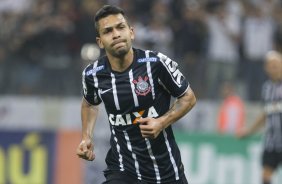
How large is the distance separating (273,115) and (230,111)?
7.56ft

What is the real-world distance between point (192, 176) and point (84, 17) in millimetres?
3314

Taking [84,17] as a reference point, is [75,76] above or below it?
below

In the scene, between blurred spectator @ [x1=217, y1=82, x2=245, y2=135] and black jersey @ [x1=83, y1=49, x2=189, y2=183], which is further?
blurred spectator @ [x1=217, y1=82, x2=245, y2=135]

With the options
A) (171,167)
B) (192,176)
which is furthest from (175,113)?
(192,176)

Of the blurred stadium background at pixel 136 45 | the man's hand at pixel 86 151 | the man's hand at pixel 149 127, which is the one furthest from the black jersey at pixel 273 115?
the man's hand at pixel 149 127

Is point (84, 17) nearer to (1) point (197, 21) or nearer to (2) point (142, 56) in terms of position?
(1) point (197, 21)

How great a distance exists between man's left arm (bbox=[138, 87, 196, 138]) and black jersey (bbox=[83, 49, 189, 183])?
0.06 meters

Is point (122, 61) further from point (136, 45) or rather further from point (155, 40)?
point (155, 40)

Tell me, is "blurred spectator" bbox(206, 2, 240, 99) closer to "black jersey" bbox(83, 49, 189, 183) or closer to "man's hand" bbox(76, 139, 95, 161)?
"black jersey" bbox(83, 49, 189, 183)

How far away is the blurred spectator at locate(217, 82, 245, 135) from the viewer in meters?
13.6

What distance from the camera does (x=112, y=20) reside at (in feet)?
21.8

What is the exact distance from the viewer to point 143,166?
6773mm

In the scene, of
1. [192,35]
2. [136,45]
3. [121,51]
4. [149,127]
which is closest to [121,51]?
[121,51]

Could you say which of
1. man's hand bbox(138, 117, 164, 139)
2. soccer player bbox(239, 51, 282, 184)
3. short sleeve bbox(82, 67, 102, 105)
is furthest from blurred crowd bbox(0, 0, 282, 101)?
man's hand bbox(138, 117, 164, 139)
